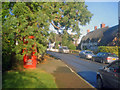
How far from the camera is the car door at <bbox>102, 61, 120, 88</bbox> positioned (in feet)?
15.8

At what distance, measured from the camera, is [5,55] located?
8938 mm

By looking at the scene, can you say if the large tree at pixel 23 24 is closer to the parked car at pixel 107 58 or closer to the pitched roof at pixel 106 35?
the parked car at pixel 107 58

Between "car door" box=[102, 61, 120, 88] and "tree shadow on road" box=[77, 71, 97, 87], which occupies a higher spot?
"car door" box=[102, 61, 120, 88]

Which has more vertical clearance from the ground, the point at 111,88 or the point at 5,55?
the point at 5,55

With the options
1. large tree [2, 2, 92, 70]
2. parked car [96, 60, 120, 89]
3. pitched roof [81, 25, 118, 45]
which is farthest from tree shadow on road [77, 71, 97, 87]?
pitched roof [81, 25, 118, 45]

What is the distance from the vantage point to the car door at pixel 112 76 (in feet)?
15.8

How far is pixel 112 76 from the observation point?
5.13 meters

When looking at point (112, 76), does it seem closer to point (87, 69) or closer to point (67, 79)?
point (67, 79)

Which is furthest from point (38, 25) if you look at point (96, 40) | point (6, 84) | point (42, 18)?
point (96, 40)

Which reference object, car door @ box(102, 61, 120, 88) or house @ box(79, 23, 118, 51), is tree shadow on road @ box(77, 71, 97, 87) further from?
house @ box(79, 23, 118, 51)

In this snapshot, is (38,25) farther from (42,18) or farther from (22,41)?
(22,41)

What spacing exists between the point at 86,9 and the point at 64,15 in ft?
11.8

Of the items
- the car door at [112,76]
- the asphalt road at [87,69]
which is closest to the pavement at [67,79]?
the asphalt road at [87,69]

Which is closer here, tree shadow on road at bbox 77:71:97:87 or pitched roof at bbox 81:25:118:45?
tree shadow on road at bbox 77:71:97:87
